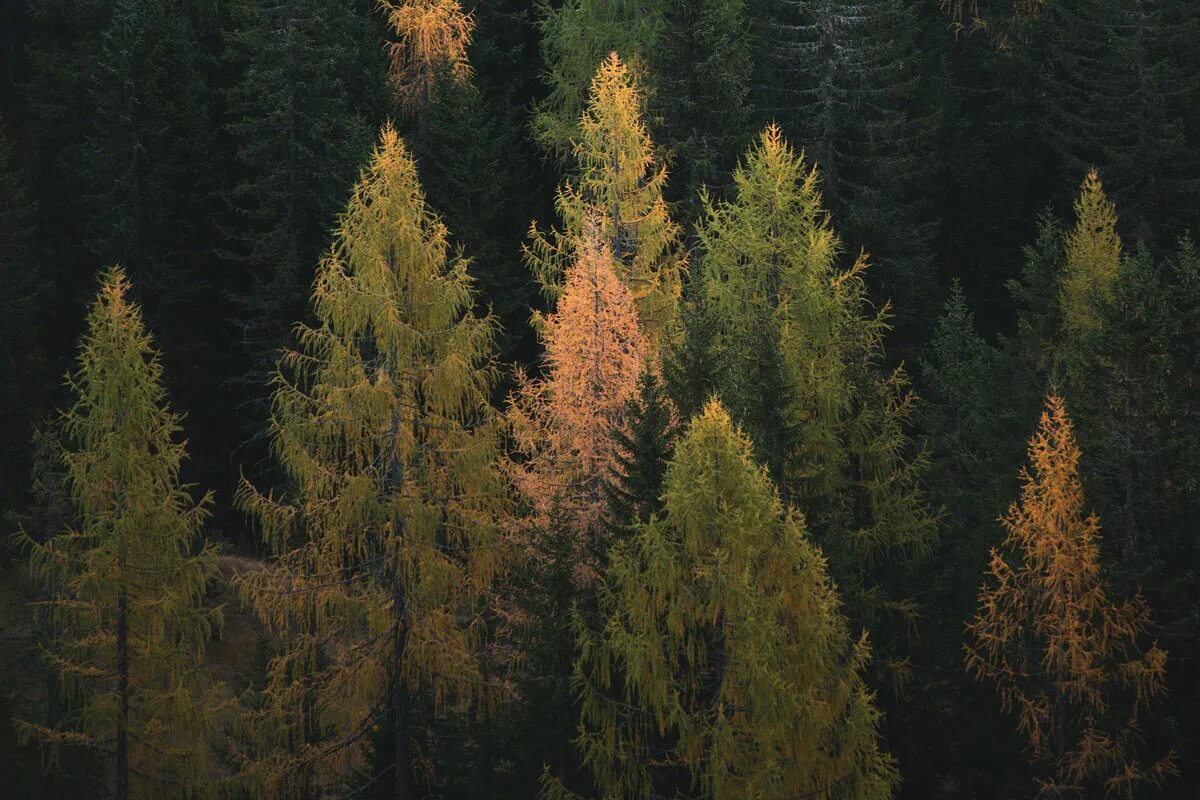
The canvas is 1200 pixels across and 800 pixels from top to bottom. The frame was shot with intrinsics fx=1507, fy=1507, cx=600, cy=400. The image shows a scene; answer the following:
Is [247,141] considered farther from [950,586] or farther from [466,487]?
[950,586]

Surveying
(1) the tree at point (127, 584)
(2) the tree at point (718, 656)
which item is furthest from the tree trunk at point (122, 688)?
(2) the tree at point (718, 656)

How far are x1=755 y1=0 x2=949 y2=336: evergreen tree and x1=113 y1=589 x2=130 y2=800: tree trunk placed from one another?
20397 millimetres

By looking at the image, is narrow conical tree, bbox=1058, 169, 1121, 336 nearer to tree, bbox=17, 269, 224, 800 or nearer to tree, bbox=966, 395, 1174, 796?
tree, bbox=966, 395, 1174, 796

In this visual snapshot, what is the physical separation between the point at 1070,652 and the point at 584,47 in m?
22.6

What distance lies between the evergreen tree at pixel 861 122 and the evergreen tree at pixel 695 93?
3052 mm

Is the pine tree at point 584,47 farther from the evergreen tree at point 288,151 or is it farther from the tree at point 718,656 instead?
the tree at point 718,656

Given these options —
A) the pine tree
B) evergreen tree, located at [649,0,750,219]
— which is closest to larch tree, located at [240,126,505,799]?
evergreen tree, located at [649,0,750,219]

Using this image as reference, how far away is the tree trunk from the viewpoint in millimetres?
26297

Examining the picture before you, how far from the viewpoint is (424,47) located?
41094 millimetres

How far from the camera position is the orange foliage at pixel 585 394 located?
86.5ft

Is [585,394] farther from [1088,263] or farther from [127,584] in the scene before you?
[1088,263]

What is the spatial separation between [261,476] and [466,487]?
1523cm

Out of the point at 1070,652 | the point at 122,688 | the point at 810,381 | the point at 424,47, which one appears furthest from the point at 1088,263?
the point at 122,688

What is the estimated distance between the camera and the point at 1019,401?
32.4 meters
